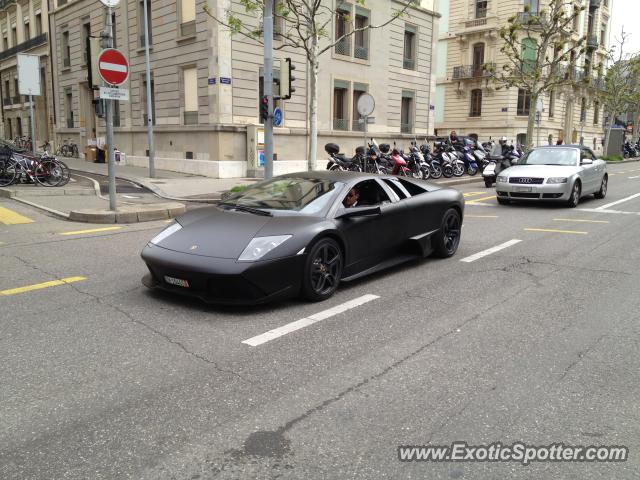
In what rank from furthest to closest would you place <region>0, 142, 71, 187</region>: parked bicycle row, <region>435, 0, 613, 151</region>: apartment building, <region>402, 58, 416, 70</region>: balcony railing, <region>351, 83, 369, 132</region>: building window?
<region>435, 0, 613, 151</region>: apartment building, <region>402, 58, 416, 70</region>: balcony railing, <region>351, 83, 369, 132</region>: building window, <region>0, 142, 71, 187</region>: parked bicycle row

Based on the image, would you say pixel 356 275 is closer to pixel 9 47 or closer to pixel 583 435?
pixel 583 435

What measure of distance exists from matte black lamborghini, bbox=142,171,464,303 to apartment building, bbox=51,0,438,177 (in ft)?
46.1

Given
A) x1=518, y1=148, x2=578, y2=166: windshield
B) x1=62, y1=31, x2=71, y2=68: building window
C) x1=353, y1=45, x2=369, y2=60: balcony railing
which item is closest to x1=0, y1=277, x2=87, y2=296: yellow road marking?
x1=518, y1=148, x2=578, y2=166: windshield

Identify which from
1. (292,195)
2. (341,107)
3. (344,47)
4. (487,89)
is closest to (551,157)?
(292,195)

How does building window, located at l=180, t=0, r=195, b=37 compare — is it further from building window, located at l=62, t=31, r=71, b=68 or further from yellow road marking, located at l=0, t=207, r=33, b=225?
yellow road marking, located at l=0, t=207, r=33, b=225

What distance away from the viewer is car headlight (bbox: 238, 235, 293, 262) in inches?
195

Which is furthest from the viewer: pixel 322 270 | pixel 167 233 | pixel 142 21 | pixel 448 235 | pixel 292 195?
pixel 142 21

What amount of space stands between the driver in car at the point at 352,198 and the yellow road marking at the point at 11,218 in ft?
23.9

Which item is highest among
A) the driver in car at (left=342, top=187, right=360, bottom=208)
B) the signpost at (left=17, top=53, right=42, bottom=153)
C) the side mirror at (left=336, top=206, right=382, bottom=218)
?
the signpost at (left=17, top=53, right=42, bottom=153)

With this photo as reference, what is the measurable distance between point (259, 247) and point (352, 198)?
1576 millimetres

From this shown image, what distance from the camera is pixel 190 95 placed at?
22.9 metres

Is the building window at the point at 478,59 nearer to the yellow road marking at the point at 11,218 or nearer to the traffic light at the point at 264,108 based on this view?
the traffic light at the point at 264,108

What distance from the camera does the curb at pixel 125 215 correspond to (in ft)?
35.1

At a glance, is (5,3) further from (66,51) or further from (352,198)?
(352,198)
